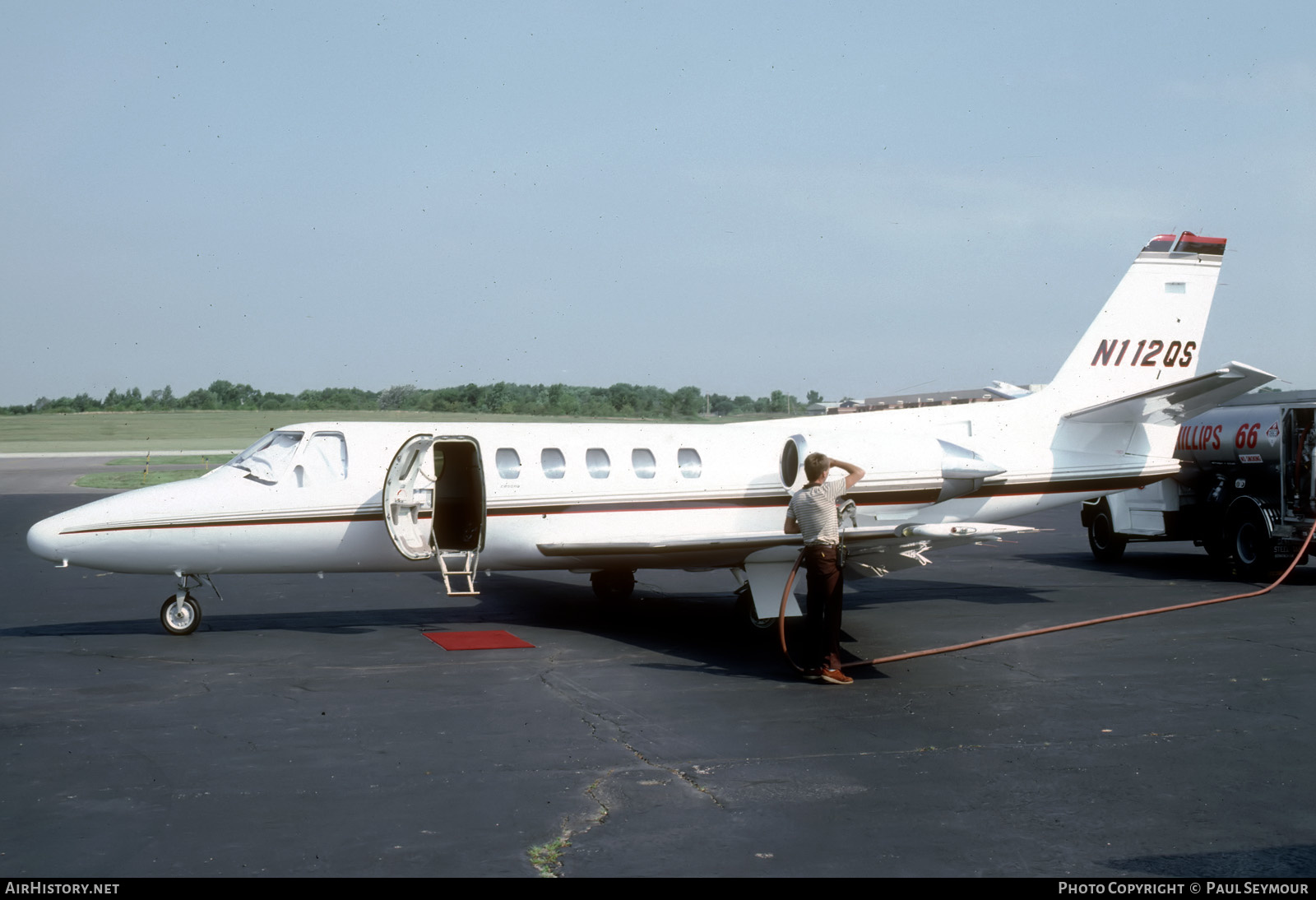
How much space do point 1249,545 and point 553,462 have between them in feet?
40.1

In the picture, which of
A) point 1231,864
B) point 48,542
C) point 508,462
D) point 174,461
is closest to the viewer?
point 1231,864

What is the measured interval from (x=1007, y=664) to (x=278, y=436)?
893cm

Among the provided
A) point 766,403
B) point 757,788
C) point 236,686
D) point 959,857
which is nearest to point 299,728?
point 236,686

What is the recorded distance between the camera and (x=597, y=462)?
47.0 ft

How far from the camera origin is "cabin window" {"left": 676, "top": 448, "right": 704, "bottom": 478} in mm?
14594

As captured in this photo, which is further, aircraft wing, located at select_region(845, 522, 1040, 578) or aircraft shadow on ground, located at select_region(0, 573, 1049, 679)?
aircraft shadow on ground, located at select_region(0, 573, 1049, 679)

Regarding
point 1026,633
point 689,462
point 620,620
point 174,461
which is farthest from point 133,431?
point 1026,633

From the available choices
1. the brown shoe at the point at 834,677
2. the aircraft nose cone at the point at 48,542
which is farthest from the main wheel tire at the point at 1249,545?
the aircraft nose cone at the point at 48,542

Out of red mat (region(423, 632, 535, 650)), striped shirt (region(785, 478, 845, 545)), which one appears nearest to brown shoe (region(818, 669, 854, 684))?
striped shirt (region(785, 478, 845, 545))

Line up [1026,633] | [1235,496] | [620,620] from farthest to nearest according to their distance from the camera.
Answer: [1235,496], [620,620], [1026,633]

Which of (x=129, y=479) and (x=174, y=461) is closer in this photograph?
(x=129, y=479)

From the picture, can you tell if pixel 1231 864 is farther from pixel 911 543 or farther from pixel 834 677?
pixel 911 543

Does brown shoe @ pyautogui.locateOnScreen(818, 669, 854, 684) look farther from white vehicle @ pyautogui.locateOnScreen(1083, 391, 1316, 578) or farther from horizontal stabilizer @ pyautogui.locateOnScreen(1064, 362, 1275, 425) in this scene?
white vehicle @ pyautogui.locateOnScreen(1083, 391, 1316, 578)

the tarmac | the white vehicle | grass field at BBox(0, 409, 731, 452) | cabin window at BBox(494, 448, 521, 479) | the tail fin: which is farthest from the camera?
grass field at BBox(0, 409, 731, 452)
